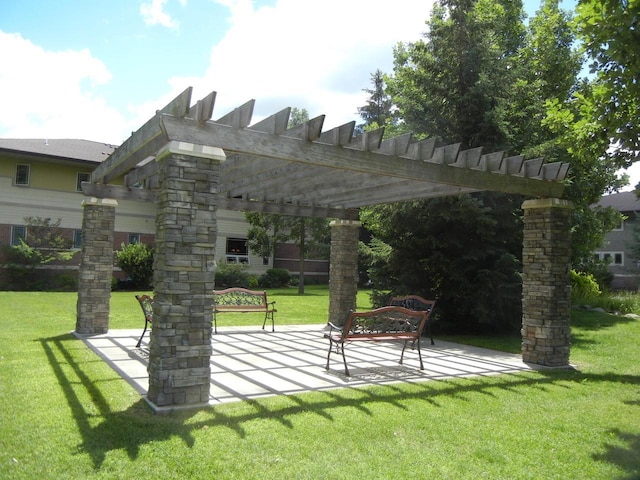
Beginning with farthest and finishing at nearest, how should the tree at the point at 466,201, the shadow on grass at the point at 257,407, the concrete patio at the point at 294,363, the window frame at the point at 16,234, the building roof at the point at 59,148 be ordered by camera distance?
1. the window frame at the point at 16,234
2. the building roof at the point at 59,148
3. the tree at the point at 466,201
4. the concrete patio at the point at 294,363
5. the shadow on grass at the point at 257,407

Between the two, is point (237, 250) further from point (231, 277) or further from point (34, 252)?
point (34, 252)

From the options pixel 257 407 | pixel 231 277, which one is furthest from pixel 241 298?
pixel 231 277

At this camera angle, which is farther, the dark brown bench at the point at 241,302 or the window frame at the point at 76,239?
the window frame at the point at 76,239

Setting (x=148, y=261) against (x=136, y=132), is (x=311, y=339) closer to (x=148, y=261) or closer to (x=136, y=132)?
(x=136, y=132)

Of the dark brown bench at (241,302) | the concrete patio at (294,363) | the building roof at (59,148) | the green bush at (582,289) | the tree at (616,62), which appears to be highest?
the building roof at (59,148)

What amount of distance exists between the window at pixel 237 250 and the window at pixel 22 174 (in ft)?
35.3

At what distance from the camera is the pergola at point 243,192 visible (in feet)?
17.6

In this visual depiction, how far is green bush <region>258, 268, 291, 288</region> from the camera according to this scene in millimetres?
28719

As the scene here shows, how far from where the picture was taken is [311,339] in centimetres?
1092

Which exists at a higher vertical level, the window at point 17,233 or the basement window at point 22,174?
the basement window at point 22,174

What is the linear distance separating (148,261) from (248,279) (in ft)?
17.8

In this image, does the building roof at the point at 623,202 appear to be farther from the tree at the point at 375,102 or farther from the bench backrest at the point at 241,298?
the bench backrest at the point at 241,298

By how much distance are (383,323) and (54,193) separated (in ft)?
72.0

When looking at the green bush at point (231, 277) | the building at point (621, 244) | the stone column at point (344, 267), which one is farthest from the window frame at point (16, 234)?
the building at point (621, 244)
